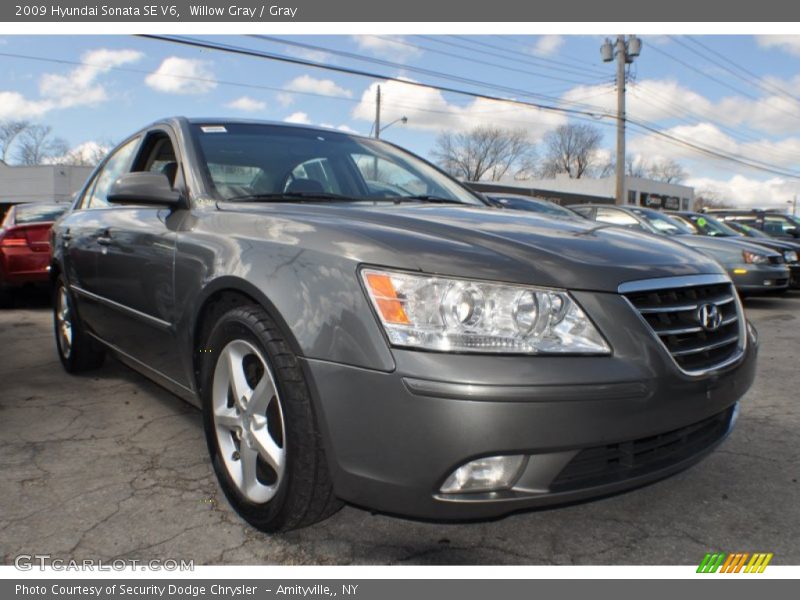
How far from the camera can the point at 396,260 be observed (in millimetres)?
1834

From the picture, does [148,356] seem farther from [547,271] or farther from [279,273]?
[547,271]

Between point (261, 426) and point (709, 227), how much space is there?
9719mm

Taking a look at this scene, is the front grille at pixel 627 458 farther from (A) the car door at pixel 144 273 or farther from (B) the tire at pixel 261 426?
(A) the car door at pixel 144 273

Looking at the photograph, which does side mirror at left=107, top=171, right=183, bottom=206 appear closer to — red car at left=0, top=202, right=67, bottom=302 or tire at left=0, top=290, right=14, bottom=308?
red car at left=0, top=202, right=67, bottom=302

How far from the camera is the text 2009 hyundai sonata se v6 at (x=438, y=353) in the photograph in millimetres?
1707

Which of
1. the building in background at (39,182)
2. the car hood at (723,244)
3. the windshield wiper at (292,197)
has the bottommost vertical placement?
the car hood at (723,244)

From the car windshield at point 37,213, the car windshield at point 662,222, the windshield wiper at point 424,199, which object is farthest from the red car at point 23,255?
the car windshield at point 662,222

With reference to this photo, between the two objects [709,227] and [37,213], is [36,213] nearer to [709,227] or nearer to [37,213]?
[37,213]

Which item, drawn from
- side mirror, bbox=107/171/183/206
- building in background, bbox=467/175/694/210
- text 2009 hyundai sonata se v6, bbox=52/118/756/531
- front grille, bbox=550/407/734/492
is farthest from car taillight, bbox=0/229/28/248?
building in background, bbox=467/175/694/210

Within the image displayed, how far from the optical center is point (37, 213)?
7.81 m

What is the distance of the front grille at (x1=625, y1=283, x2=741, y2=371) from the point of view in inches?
76.0

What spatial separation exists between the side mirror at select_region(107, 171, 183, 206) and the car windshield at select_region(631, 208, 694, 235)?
26.4ft

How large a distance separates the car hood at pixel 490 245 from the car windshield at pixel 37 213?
6179 mm

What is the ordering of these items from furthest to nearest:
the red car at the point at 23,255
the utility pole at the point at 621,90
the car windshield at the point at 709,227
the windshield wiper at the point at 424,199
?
the utility pole at the point at 621,90 < the car windshield at the point at 709,227 < the red car at the point at 23,255 < the windshield wiper at the point at 424,199
